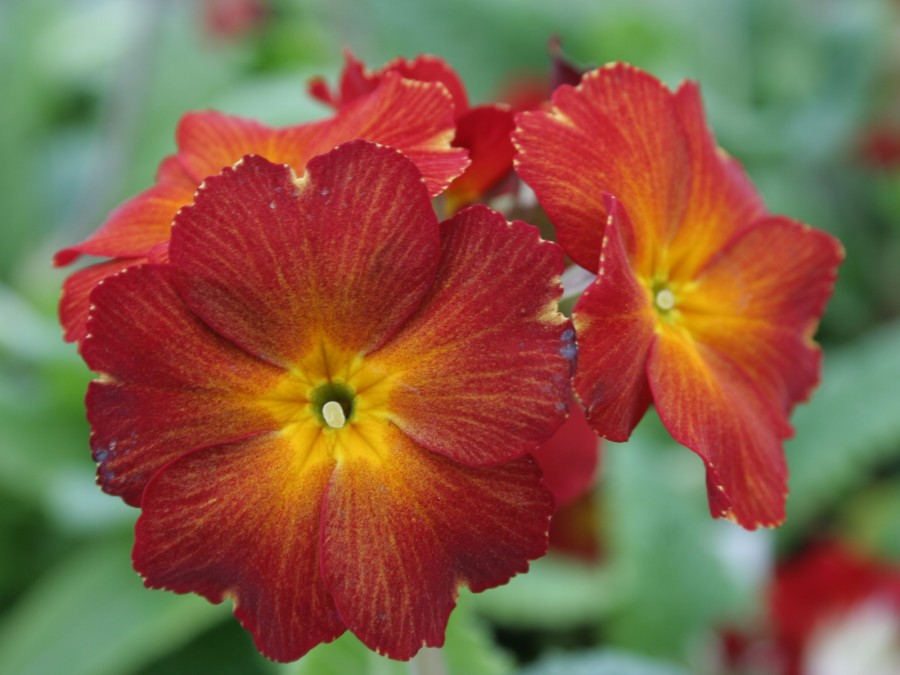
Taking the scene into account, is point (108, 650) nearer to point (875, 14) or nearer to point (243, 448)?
point (243, 448)

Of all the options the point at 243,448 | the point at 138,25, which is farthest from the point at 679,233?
the point at 138,25

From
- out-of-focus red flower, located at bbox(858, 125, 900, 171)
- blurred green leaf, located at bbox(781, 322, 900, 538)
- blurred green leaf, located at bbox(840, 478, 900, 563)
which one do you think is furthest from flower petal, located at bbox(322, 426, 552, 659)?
out-of-focus red flower, located at bbox(858, 125, 900, 171)

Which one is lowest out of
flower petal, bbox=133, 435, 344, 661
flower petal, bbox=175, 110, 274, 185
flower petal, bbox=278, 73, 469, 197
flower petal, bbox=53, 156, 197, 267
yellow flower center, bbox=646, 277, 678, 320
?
flower petal, bbox=133, 435, 344, 661

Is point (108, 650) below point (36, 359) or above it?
below

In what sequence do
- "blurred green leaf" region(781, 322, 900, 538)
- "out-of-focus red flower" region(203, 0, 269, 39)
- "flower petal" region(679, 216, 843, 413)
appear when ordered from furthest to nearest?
"out-of-focus red flower" region(203, 0, 269, 39) < "blurred green leaf" region(781, 322, 900, 538) < "flower petal" region(679, 216, 843, 413)

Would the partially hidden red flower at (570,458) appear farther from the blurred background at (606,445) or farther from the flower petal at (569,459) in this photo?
the blurred background at (606,445)

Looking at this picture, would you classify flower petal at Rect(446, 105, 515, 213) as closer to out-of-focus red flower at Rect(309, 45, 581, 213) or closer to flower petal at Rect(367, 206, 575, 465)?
out-of-focus red flower at Rect(309, 45, 581, 213)
